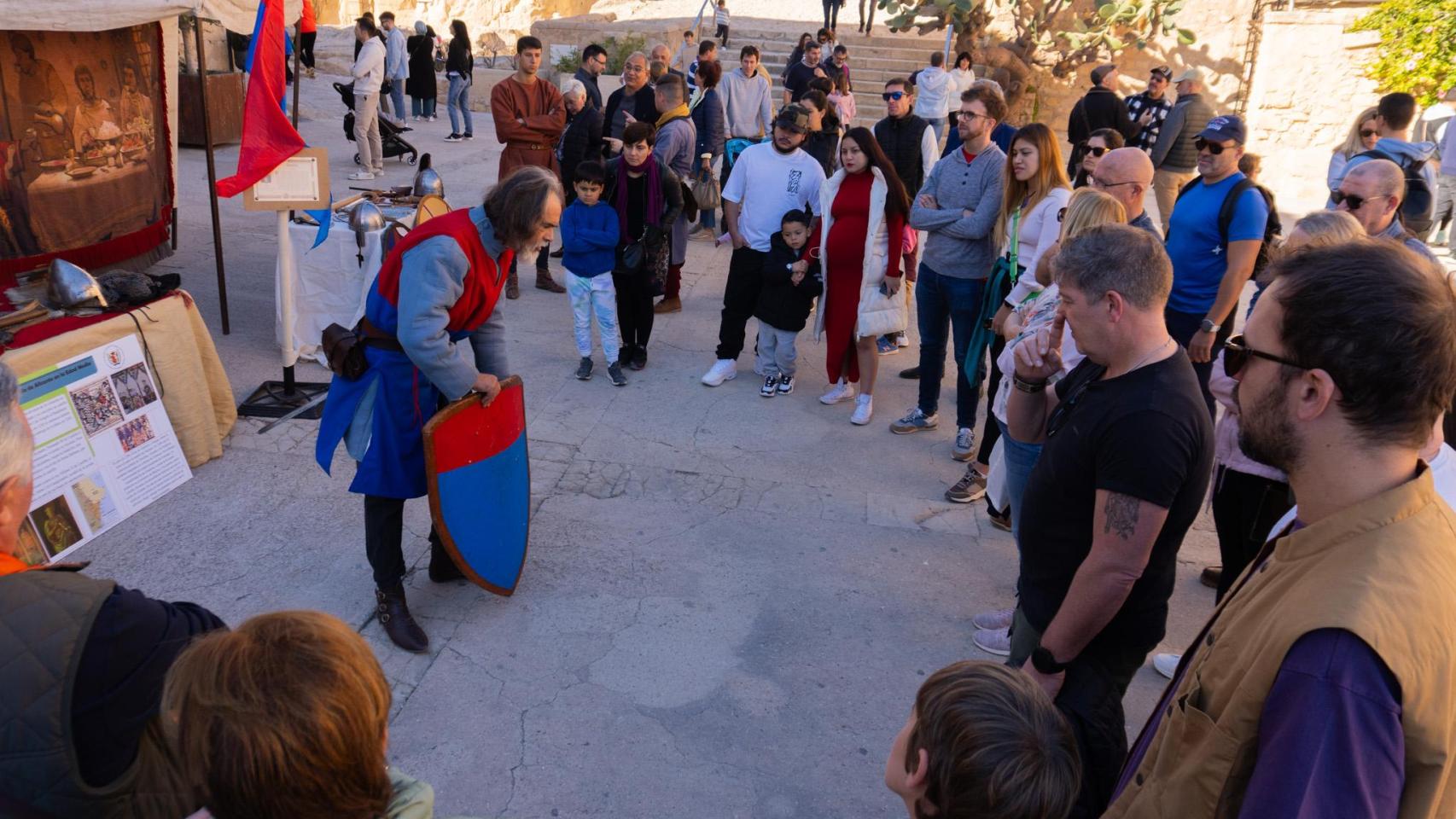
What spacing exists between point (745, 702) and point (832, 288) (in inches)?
124

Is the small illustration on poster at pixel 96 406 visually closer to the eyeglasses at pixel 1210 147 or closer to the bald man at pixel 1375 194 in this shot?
the eyeglasses at pixel 1210 147

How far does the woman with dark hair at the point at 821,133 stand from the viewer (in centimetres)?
855

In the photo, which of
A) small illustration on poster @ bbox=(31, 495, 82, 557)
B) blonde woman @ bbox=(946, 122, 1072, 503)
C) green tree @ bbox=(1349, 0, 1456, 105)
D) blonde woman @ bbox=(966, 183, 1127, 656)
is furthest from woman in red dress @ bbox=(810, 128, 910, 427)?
green tree @ bbox=(1349, 0, 1456, 105)

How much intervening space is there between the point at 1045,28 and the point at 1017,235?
1516cm

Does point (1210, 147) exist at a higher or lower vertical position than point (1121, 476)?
higher

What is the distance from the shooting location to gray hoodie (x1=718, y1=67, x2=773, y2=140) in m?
10.3

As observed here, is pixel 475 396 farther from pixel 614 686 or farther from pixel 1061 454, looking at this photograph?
pixel 1061 454

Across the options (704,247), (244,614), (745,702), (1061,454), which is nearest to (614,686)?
(745,702)

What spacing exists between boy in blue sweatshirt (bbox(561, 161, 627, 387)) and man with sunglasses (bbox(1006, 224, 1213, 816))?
4.21 m

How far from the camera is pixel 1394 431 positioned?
1.39 m

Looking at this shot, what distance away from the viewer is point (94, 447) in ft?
14.4

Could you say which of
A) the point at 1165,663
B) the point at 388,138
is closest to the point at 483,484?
the point at 1165,663

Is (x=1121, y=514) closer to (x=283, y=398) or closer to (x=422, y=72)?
(x=283, y=398)

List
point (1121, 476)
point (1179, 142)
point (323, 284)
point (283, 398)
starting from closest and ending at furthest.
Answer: point (1121, 476), point (283, 398), point (323, 284), point (1179, 142)
